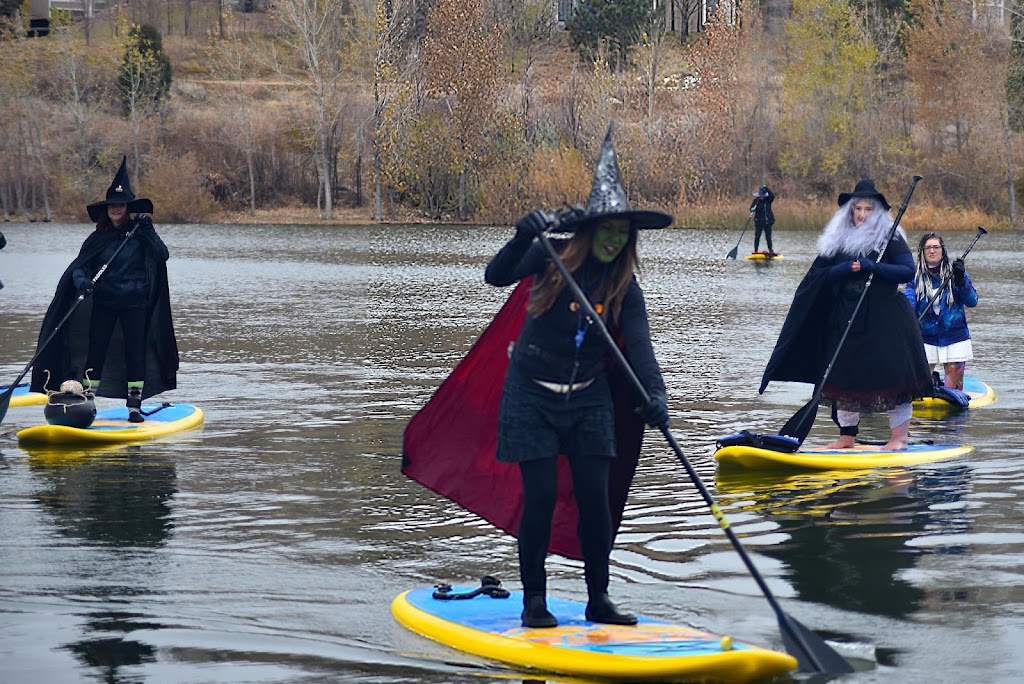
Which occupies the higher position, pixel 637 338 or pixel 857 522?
pixel 637 338

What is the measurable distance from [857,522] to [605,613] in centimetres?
285

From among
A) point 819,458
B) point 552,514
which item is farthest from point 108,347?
point 552,514

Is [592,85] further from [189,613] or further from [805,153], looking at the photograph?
[189,613]

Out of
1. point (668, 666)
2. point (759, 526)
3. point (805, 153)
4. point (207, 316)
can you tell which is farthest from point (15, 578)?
point (805, 153)

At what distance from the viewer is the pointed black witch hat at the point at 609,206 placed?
20.2ft

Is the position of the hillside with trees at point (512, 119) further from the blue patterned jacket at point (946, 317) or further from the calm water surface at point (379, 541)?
the calm water surface at point (379, 541)

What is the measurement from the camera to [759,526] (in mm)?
8727

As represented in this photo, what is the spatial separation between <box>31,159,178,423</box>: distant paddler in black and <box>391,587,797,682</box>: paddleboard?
5517 millimetres

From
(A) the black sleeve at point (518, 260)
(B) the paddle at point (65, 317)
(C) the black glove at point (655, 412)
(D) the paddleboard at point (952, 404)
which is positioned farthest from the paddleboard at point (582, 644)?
(D) the paddleboard at point (952, 404)

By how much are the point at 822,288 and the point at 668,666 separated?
5137mm

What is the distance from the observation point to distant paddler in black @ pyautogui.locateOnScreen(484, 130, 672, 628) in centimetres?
623

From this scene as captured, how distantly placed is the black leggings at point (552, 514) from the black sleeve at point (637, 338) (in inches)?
15.2

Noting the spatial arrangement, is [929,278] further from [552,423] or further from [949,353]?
[552,423]

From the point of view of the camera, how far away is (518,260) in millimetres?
6285
